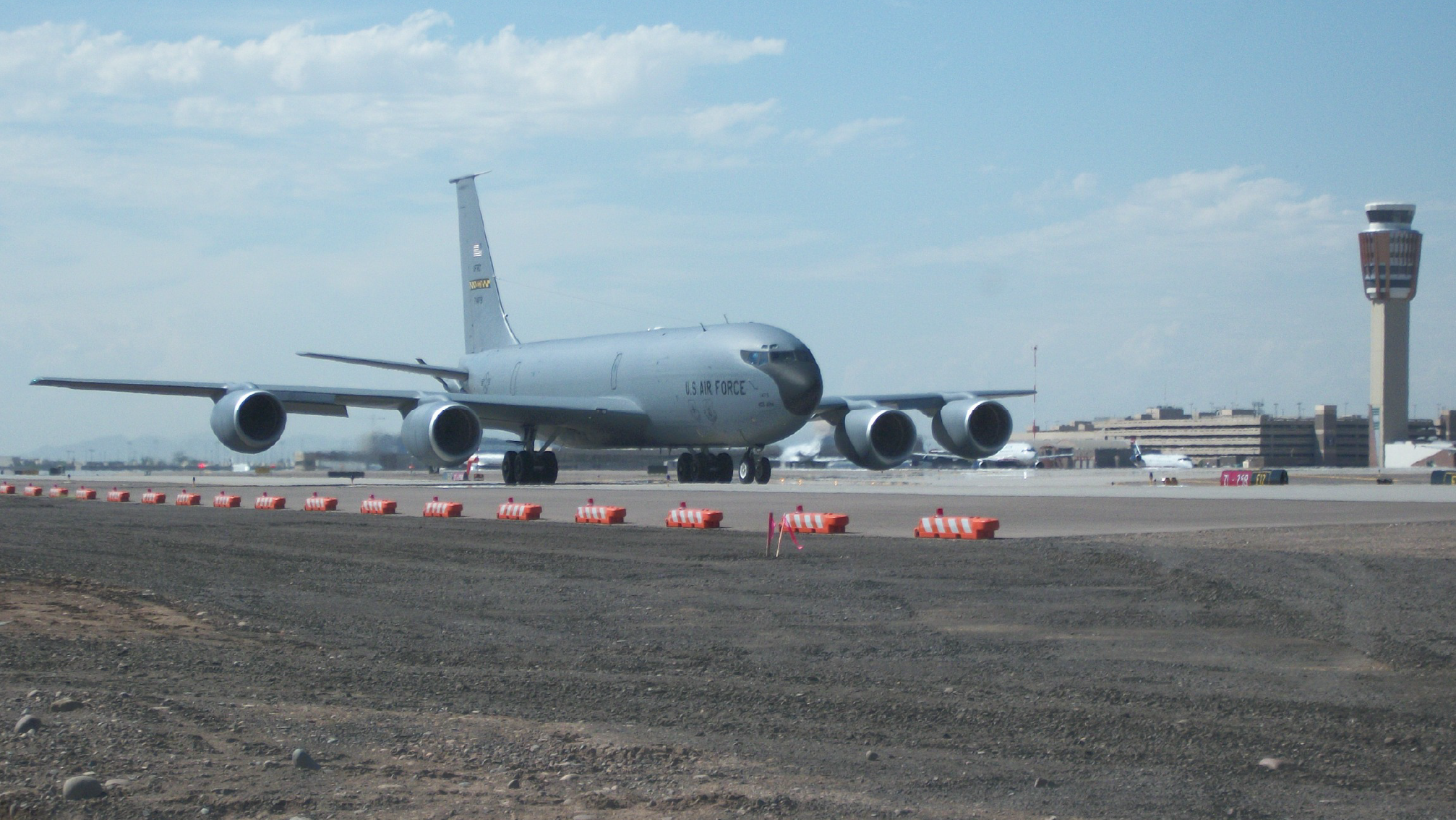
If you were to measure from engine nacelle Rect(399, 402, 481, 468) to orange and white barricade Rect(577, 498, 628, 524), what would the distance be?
12.0 metres

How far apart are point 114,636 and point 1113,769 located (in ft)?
22.2

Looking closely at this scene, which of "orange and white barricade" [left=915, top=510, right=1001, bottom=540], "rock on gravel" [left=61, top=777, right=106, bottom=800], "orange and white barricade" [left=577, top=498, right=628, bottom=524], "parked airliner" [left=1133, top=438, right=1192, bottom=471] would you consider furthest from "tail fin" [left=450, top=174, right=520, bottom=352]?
"parked airliner" [left=1133, top=438, right=1192, bottom=471]

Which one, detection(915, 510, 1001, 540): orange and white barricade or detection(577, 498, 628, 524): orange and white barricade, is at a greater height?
detection(915, 510, 1001, 540): orange and white barricade

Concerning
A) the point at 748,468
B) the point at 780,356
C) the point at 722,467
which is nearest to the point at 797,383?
the point at 780,356

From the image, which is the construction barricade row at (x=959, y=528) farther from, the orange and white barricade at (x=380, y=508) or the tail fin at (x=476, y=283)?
the tail fin at (x=476, y=283)

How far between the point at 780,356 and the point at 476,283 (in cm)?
1817

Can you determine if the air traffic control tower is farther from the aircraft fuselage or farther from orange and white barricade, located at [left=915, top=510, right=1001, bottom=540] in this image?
orange and white barricade, located at [left=915, top=510, right=1001, bottom=540]

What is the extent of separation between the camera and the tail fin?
151ft

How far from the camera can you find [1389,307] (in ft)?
413

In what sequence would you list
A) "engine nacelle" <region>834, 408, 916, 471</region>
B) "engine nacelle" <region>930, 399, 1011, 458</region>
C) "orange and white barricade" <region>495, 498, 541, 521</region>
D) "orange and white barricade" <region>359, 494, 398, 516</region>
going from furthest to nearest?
"engine nacelle" <region>930, 399, 1011, 458</region>, "engine nacelle" <region>834, 408, 916, 471</region>, "orange and white barricade" <region>359, 494, 398, 516</region>, "orange and white barricade" <region>495, 498, 541, 521</region>

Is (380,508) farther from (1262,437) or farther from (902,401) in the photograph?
(1262,437)

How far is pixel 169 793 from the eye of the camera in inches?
201

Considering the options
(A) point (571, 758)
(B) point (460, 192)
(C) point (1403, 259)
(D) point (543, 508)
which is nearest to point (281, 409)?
(D) point (543, 508)

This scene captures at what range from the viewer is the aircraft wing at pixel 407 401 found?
33.1 metres
